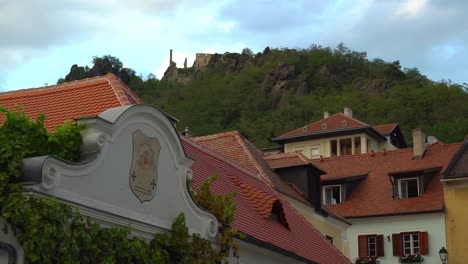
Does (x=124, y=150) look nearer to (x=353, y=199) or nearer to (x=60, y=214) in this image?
(x=60, y=214)

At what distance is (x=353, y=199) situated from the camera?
1737 inches

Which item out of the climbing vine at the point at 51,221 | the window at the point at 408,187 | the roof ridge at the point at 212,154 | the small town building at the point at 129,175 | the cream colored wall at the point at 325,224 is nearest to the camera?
the climbing vine at the point at 51,221

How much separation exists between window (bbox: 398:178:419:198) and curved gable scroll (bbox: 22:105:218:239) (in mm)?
28821

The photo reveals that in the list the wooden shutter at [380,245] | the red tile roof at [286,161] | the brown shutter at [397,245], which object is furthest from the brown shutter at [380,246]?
the red tile roof at [286,161]

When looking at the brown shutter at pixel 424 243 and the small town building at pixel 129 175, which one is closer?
the small town building at pixel 129 175

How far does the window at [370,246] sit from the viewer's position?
41.7 meters

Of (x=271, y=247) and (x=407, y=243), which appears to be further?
(x=407, y=243)

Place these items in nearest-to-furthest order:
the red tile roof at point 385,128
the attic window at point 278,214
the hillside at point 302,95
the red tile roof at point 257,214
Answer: the red tile roof at point 257,214, the attic window at point 278,214, the red tile roof at point 385,128, the hillside at point 302,95

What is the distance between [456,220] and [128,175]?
30.0m

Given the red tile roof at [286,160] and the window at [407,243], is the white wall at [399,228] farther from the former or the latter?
the red tile roof at [286,160]

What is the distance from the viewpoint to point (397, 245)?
41.2m

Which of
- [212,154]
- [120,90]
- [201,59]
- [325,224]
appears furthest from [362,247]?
[201,59]

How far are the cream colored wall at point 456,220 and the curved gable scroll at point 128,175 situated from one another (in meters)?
26.7

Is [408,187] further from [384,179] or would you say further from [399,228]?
[399,228]
